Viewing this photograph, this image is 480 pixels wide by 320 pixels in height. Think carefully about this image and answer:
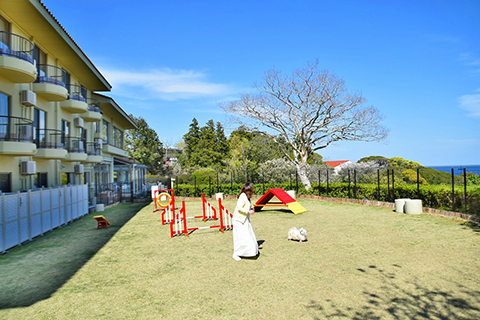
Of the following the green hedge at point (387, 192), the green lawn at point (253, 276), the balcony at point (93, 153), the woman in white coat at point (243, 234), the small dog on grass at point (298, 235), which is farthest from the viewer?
the balcony at point (93, 153)

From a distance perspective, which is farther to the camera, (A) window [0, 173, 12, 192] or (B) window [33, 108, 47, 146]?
(B) window [33, 108, 47, 146]

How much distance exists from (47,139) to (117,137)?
58.3 feet

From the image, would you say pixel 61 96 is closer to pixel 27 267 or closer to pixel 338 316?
pixel 27 267

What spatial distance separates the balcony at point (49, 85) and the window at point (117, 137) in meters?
15.2

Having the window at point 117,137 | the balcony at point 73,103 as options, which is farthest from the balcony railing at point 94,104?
the window at point 117,137

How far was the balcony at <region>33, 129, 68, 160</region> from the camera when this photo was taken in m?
15.6

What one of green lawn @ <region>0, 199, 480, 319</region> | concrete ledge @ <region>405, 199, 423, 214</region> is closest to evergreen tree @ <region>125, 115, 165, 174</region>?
green lawn @ <region>0, 199, 480, 319</region>

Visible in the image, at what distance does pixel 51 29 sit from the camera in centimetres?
1463

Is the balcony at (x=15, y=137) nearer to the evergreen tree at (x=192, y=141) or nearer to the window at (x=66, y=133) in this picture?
the window at (x=66, y=133)

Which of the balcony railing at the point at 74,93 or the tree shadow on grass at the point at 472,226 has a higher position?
the balcony railing at the point at 74,93

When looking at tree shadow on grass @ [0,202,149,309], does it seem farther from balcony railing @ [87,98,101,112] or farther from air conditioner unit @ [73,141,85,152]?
balcony railing @ [87,98,101,112]

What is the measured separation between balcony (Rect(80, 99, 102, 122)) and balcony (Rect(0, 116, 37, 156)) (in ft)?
28.8

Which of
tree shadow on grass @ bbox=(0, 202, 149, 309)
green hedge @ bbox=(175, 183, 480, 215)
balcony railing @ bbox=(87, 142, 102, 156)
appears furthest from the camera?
balcony railing @ bbox=(87, 142, 102, 156)

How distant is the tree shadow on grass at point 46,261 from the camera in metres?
6.31
